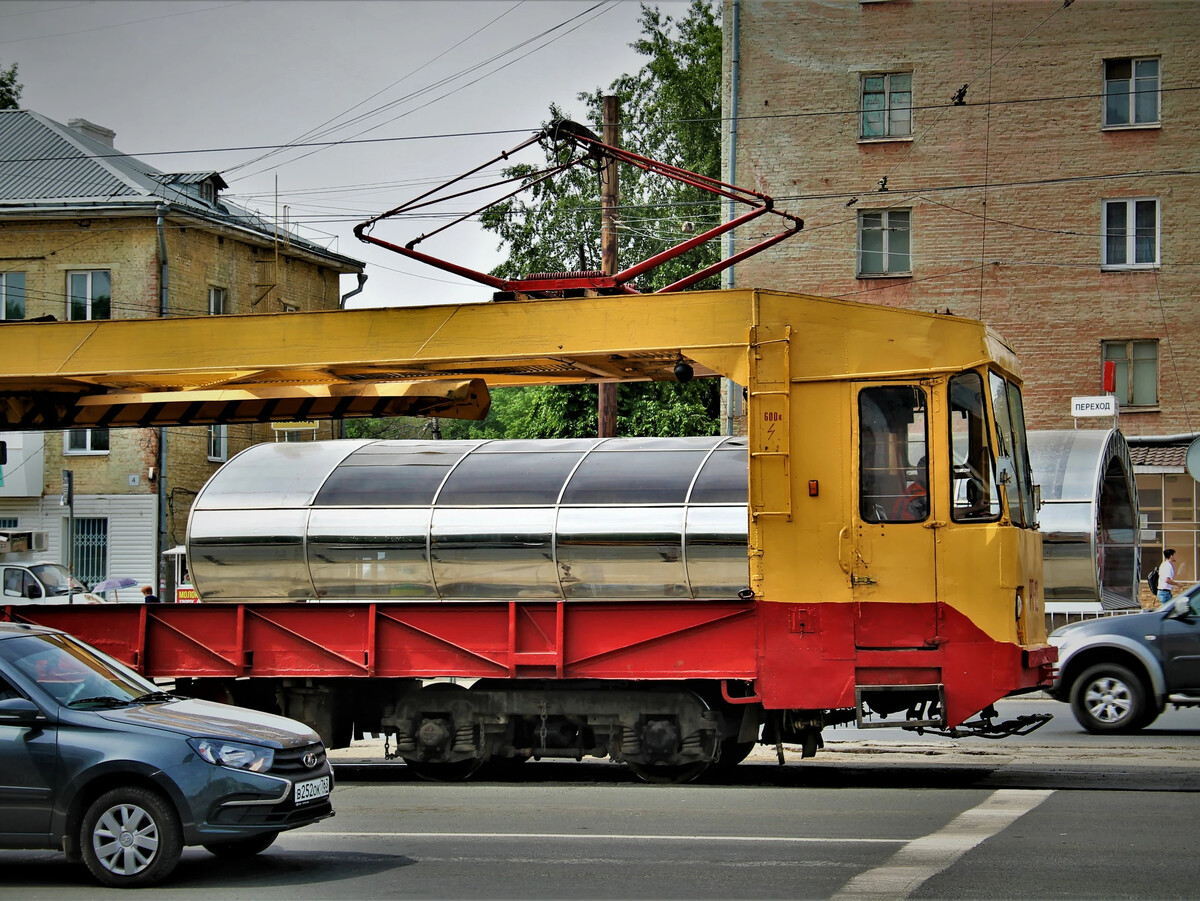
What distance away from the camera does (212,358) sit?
1394cm

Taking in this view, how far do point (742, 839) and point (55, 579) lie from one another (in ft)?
91.4

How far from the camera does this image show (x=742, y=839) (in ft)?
32.5

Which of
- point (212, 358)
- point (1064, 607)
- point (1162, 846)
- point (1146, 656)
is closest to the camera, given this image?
point (1162, 846)

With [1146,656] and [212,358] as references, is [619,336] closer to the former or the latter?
[212,358]

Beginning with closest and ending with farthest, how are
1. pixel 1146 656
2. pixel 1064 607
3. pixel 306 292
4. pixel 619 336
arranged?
pixel 619 336, pixel 1146 656, pixel 1064 607, pixel 306 292

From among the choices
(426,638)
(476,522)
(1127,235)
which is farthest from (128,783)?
(1127,235)

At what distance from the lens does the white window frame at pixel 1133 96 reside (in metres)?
34.0

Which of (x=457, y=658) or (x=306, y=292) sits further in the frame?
(x=306, y=292)

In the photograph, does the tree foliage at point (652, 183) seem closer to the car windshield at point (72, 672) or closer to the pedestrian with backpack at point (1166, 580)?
the pedestrian with backpack at point (1166, 580)

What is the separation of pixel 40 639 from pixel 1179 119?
30.7 m

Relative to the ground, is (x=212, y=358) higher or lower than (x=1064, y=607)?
higher

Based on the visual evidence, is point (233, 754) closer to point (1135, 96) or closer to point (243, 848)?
point (243, 848)

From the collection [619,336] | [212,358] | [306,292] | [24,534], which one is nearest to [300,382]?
[212,358]

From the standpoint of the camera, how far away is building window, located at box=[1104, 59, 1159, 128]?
34125 mm
